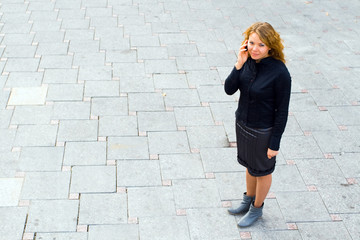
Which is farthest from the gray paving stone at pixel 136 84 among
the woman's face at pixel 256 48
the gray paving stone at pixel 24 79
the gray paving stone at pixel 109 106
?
the woman's face at pixel 256 48

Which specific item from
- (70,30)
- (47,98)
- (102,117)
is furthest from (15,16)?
(102,117)

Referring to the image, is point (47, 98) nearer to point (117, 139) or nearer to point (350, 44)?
point (117, 139)

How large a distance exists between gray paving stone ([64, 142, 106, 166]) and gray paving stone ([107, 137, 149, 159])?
91 mm

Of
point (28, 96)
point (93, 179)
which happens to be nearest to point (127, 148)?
point (93, 179)

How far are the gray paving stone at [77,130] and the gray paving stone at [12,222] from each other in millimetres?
1178

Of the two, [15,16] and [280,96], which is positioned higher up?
[280,96]

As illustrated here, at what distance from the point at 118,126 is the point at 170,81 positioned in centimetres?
136

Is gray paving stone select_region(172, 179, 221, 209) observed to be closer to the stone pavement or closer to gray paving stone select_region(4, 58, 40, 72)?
the stone pavement

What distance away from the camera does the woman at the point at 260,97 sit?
145 inches

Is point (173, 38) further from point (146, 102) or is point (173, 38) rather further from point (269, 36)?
point (269, 36)

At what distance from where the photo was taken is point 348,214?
472 centimetres

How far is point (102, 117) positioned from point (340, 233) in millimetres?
3118

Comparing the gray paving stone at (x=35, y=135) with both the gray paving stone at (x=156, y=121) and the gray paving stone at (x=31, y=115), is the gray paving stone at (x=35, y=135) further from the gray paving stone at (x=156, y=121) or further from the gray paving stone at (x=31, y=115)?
the gray paving stone at (x=156, y=121)

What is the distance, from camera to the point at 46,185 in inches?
191
